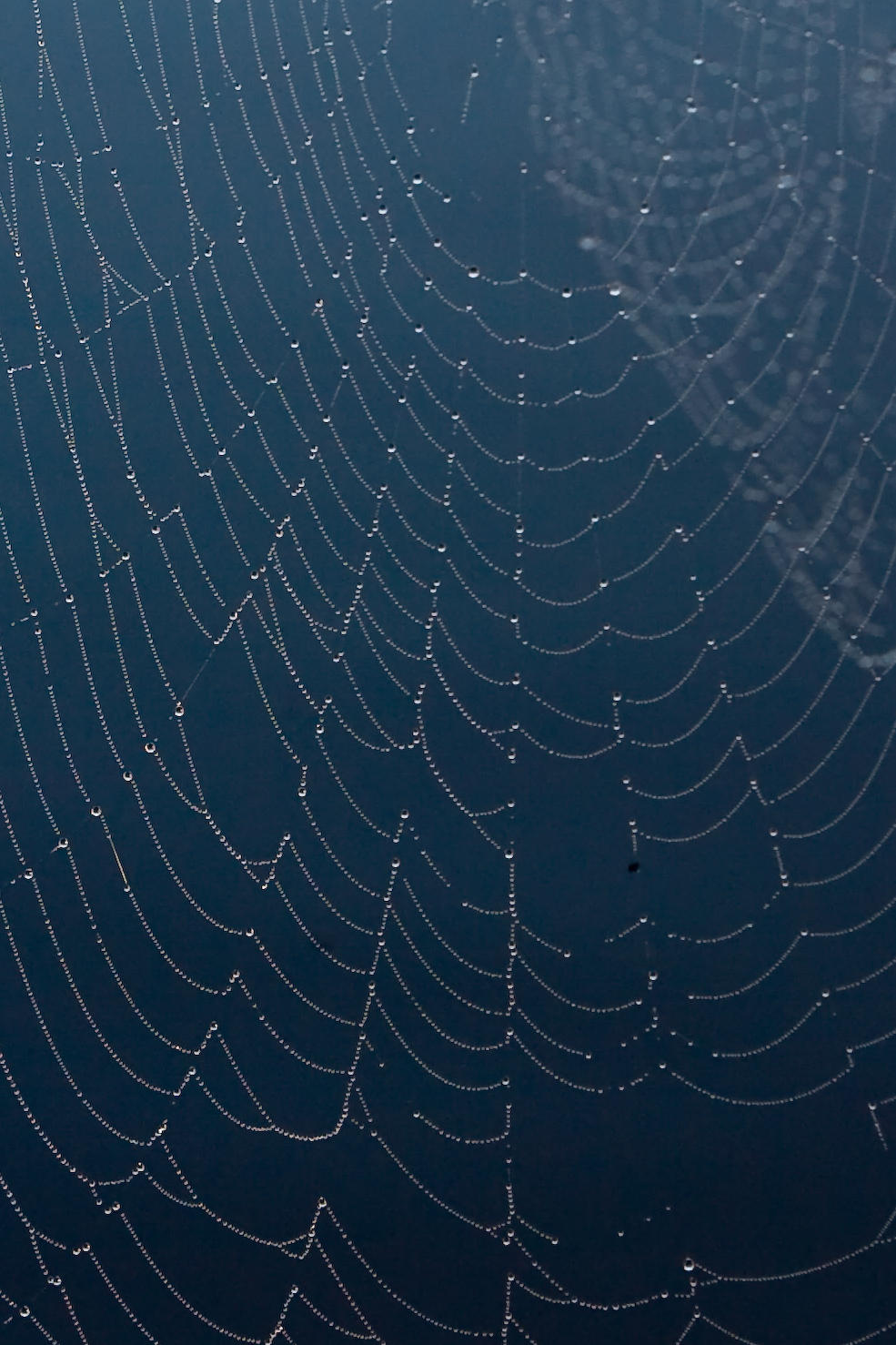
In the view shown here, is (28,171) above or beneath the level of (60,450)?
above

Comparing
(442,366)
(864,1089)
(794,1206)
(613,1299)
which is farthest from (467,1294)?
(442,366)

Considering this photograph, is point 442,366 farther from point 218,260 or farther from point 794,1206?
point 794,1206

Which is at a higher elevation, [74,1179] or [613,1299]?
[613,1299]

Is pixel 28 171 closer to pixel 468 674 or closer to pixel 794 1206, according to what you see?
pixel 468 674

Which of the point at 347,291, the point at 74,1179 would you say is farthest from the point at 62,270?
the point at 74,1179

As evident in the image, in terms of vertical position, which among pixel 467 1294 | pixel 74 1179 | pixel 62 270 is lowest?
pixel 74 1179

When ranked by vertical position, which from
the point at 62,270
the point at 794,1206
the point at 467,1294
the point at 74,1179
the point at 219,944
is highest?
the point at 62,270
